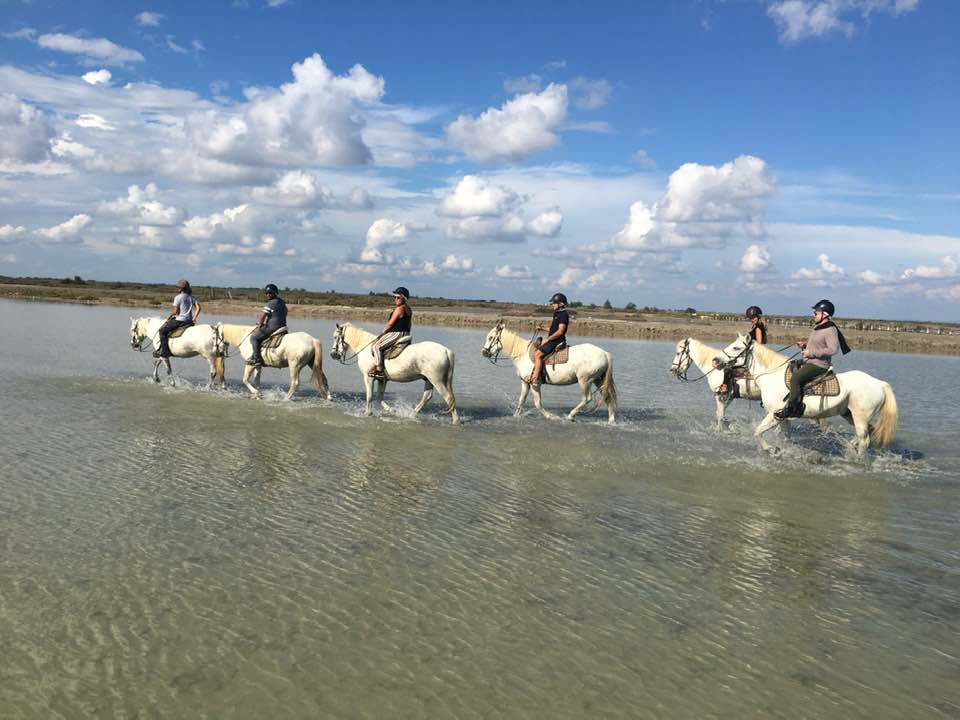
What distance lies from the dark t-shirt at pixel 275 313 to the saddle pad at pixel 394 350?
8.98ft

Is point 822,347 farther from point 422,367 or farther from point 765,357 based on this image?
point 422,367

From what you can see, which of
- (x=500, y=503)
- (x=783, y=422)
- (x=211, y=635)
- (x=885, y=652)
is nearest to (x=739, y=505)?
(x=500, y=503)

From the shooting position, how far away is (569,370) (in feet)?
48.1

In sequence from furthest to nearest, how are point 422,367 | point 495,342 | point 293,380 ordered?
point 495,342 → point 293,380 → point 422,367

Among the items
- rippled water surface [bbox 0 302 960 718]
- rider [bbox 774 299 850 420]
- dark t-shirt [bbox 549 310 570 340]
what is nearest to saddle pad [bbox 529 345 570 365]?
dark t-shirt [bbox 549 310 570 340]

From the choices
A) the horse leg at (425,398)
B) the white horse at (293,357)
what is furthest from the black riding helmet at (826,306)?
the white horse at (293,357)

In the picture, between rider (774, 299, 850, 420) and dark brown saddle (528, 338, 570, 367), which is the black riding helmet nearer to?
rider (774, 299, 850, 420)

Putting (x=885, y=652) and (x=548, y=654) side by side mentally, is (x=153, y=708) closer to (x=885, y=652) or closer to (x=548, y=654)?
(x=548, y=654)

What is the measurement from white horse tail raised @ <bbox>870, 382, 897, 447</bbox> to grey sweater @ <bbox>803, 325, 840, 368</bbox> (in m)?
1.16

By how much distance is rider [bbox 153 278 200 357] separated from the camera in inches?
652

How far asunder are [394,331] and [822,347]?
8021 millimetres

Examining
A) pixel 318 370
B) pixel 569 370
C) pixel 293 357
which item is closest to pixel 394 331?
pixel 318 370

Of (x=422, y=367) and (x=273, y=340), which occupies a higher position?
(x=273, y=340)

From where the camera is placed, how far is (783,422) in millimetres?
12875
